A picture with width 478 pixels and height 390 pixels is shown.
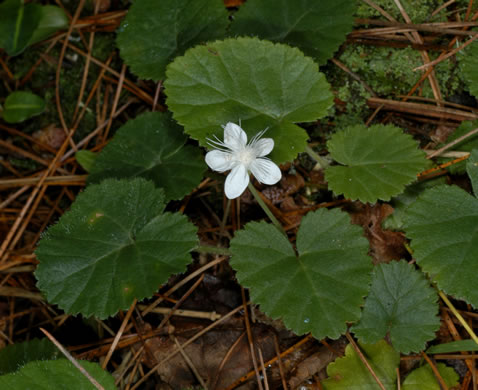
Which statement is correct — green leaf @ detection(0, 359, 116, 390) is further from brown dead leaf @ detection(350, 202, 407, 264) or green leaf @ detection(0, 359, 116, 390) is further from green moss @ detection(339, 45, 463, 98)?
green moss @ detection(339, 45, 463, 98)

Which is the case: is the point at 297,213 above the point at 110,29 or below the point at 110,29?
below

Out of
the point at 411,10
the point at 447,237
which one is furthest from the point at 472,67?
the point at 447,237

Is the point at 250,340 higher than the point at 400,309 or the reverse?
the reverse

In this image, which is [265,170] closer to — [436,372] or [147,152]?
[147,152]

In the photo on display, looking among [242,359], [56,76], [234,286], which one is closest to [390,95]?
[234,286]

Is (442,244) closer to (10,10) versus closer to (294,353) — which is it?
(294,353)

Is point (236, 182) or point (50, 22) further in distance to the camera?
point (50, 22)

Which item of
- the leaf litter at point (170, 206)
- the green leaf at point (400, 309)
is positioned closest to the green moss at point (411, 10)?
the leaf litter at point (170, 206)
